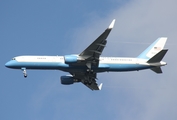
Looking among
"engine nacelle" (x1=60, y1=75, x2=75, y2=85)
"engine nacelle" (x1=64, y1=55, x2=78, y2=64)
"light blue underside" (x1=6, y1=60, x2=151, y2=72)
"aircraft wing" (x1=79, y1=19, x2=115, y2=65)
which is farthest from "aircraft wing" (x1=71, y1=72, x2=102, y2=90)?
"engine nacelle" (x1=64, y1=55, x2=78, y2=64)

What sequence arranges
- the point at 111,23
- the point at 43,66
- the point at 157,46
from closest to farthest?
the point at 111,23
the point at 43,66
the point at 157,46

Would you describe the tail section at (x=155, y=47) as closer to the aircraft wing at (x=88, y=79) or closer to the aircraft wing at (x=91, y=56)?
the aircraft wing at (x=88, y=79)

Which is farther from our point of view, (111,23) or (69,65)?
(69,65)

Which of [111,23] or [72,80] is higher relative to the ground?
[111,23]

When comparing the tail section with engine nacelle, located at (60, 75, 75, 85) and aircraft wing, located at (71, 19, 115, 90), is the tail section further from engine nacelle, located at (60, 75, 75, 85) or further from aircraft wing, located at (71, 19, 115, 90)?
engine nacelle, located at (60, 75, 75, 85)

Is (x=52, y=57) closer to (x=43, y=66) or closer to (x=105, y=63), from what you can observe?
(x=43, y=66)

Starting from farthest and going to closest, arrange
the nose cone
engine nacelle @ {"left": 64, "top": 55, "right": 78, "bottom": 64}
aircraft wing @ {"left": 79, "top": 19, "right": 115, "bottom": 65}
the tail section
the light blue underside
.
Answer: the tail section < the nose cone < the light blue underside < engine nacelle @ {"left": 64, "top": 55, "right": 78, "bottom": 64} < aircraft wing @ {"left": 79, "top": 19, "right": 115, "bottom": 65}

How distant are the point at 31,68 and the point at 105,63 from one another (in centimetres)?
1389

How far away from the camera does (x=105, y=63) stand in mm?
89188

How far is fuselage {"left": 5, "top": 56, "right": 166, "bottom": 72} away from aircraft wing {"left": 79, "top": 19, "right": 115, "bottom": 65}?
2486 millimetres

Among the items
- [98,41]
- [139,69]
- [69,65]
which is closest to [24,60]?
[69,65]

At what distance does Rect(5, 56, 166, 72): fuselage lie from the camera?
87438mm

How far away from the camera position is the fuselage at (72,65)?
87438 mm

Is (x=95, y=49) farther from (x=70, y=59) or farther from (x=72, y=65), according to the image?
(x=72, y=65)
